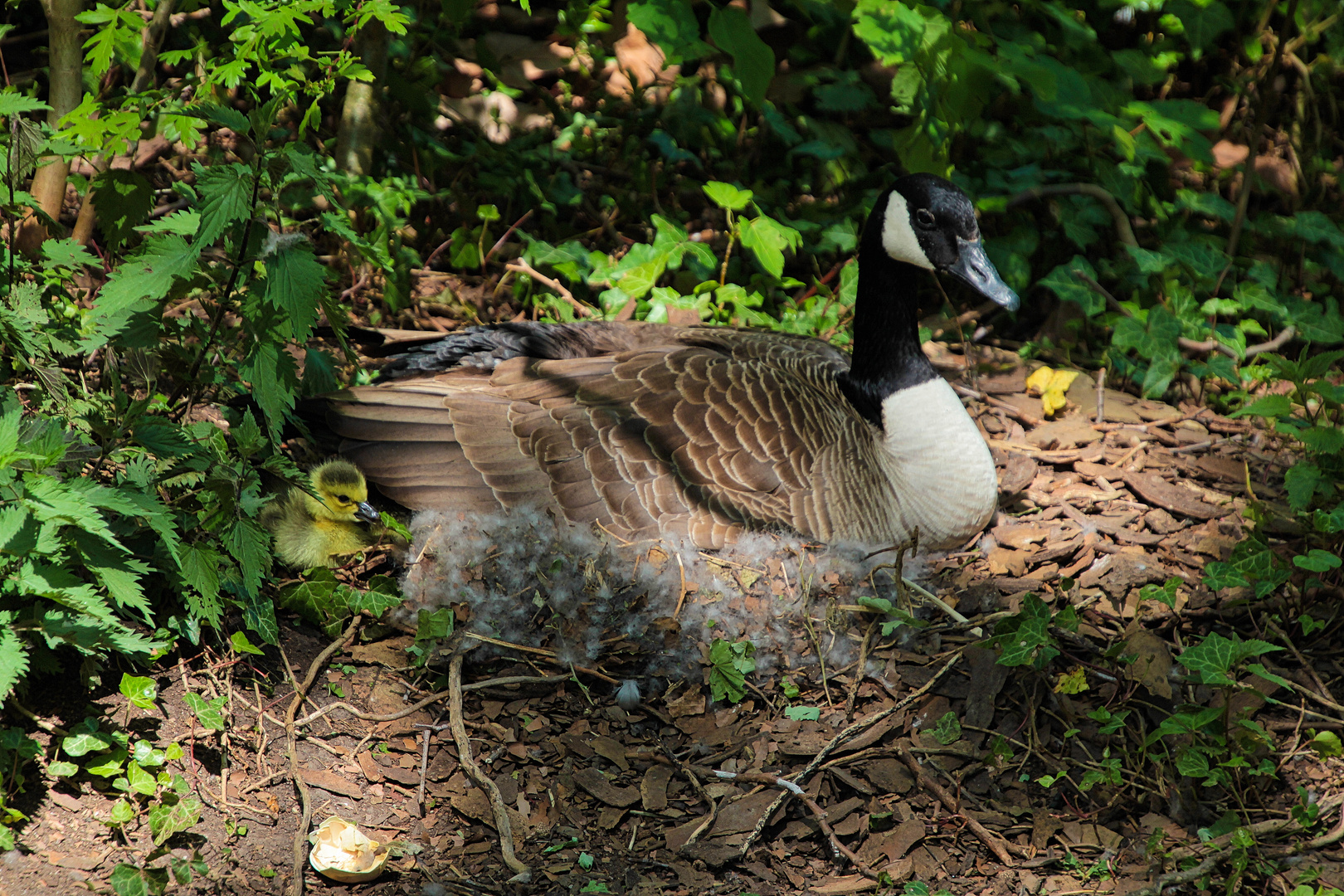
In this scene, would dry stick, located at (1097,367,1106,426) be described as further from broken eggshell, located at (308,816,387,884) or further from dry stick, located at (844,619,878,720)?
broken eggshell, located at (308,816,387,884)

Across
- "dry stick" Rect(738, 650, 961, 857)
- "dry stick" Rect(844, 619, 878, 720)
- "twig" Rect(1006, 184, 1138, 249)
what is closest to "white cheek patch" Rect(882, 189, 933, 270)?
"dry stick" Rect(844, 619, 878, 720)

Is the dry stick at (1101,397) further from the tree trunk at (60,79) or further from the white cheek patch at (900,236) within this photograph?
the tree trunk at (60,79)

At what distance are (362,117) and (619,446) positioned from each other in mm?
2601

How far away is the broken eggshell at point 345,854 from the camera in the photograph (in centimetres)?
268

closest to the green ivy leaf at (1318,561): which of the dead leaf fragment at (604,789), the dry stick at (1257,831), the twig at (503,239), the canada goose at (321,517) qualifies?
the dry stick at (1257,831)

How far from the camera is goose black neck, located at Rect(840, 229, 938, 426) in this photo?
4.27m

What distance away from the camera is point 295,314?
2.70m

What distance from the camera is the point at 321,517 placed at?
3674 mm

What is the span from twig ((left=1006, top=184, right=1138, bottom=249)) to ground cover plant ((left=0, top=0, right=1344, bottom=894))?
0.03 m

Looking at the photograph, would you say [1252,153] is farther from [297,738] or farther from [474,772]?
[297,738]

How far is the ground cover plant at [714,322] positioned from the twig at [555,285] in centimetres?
2

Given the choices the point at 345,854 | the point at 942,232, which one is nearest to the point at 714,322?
the point at 942,232

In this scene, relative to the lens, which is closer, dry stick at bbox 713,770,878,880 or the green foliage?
dry stick at bbox 713,770,878,880

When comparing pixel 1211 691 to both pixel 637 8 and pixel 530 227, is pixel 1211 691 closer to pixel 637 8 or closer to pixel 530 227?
pixel 637 8
